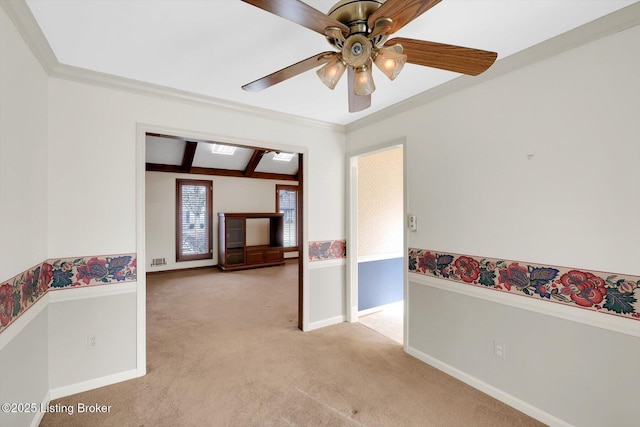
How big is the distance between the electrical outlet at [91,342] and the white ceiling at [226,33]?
2.04 metres

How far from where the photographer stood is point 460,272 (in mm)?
2307

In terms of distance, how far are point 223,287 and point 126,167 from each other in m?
3.29

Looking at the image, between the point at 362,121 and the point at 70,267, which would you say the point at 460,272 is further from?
the point at 70,267

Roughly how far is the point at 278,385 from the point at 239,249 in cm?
469

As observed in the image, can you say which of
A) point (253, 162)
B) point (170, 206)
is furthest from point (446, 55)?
point (170, 206)

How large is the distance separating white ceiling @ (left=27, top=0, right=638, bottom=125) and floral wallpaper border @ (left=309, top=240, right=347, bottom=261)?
1775mm

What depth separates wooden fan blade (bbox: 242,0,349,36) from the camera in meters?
0.94

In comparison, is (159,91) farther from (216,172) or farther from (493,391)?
(216,172)

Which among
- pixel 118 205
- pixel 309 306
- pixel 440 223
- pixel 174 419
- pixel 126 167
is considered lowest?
pixel 174 419

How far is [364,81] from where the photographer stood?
1346mm

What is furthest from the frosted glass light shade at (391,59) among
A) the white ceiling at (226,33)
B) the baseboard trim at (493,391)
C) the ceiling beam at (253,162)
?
the ceiling beam at (253,162)

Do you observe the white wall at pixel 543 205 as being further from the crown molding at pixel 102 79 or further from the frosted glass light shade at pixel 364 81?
the crown molding at pixel 102 79

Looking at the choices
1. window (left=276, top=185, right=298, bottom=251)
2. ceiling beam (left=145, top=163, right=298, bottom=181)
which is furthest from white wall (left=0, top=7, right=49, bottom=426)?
window (left=276, top=185, right=298, bottom=251)

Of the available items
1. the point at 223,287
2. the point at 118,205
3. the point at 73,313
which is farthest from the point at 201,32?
the point at 223,287
